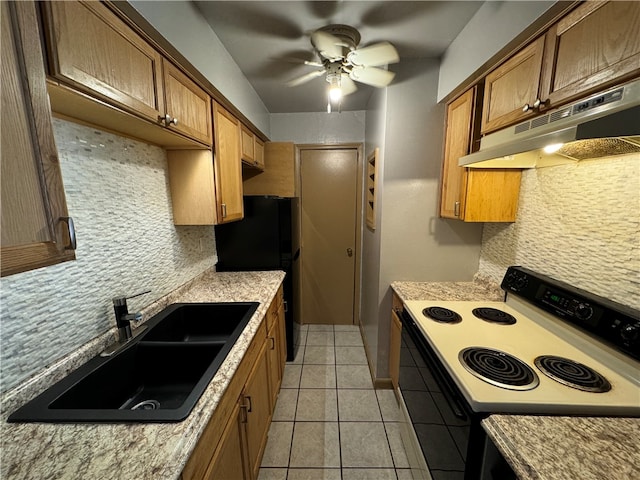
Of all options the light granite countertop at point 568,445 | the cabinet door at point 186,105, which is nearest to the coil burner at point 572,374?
the light granite countertop at point 568,445

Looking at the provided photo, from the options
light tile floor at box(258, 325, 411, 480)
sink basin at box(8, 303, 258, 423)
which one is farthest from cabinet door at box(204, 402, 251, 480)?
light tile floor at box(258, 325, 411, 480)

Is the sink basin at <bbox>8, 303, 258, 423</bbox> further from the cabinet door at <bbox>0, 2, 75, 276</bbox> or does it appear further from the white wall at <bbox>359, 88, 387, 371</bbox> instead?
the white wall at <bbox>359, 88, 387, 371</bbox>

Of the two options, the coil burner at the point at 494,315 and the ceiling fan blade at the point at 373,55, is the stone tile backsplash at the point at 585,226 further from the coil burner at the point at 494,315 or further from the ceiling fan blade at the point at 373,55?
the ceiling fan blade at the point at 373,55

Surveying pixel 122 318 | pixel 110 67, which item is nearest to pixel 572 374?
pixel 122 318

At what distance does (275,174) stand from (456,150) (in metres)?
1.68

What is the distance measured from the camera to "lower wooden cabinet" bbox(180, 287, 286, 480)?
0.82 meters

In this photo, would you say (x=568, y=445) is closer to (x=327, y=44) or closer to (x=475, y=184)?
(x=475, y=184)

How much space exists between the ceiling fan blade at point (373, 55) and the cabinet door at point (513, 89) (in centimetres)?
54

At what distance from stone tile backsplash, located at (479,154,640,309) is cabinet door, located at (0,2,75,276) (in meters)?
1.90

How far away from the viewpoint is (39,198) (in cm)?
61

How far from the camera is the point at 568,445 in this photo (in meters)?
0.71

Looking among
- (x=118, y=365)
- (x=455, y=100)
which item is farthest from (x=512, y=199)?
(x=118, y=365)

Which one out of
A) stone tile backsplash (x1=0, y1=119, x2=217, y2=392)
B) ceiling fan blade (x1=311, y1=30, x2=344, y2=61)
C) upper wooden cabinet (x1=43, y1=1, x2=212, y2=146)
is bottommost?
stone tile backsplash (x1=0, y1=119, x2=217, y2=392)

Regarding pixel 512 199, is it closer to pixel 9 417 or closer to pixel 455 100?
pixel 455 100
